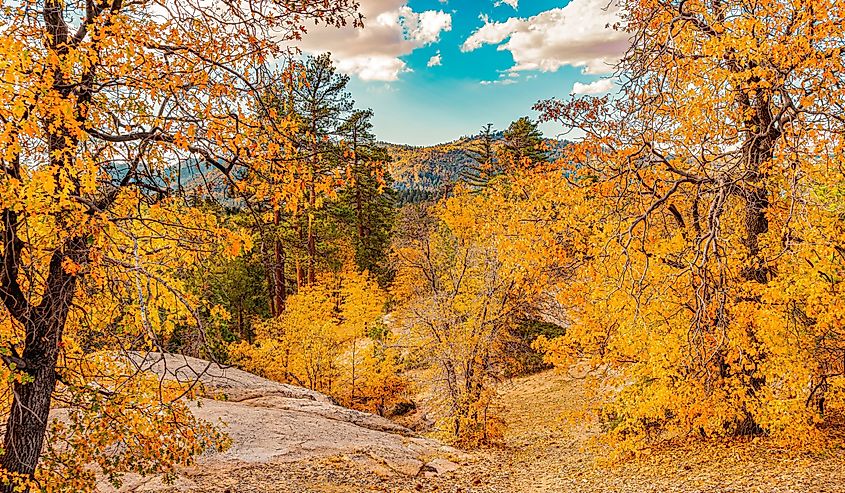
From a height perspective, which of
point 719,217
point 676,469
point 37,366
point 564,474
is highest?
point 719,217

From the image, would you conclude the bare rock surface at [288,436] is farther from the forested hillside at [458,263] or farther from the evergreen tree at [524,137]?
the evergreen tree at [524,137]

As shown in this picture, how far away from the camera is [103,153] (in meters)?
4.65

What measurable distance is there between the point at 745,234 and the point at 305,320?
46.5 ft

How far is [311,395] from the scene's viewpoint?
15.6m

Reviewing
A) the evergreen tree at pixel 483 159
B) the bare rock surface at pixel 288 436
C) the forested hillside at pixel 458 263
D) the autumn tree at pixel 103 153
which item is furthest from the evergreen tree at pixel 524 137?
the autumn tree at pixel 103 153

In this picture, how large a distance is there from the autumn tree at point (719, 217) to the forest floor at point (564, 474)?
568 millimetres

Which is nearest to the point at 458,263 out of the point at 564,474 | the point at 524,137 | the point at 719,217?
the point at 564,474

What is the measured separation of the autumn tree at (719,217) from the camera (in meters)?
5.21

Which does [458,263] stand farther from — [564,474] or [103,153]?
[103,153]

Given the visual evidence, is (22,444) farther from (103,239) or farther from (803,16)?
(803,16)

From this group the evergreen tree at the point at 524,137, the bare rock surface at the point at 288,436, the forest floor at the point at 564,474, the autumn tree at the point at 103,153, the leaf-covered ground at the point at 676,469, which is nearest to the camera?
the autumn tree at the point at 103,153

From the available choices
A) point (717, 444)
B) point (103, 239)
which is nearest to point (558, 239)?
point (717, 444)

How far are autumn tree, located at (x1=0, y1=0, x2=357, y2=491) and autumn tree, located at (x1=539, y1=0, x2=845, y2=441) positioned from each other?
10.5 feet

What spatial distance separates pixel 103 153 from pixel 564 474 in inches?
402
